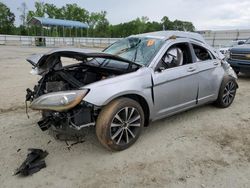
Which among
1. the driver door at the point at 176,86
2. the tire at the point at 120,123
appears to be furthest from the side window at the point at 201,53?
the tire at the point at 120,123

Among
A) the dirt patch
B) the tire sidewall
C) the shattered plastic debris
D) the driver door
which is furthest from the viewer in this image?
the tire sidewall

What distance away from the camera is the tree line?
5335 centimetres

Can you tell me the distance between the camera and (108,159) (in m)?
3.55

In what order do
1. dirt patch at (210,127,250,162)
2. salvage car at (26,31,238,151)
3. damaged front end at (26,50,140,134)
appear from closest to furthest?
damaged front end at (26,50,140,134) → salvage car at (26,31,238,151) → dirt patch at (210,127,250,162)

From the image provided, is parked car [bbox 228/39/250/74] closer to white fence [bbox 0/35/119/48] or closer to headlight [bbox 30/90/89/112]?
headlight [bbox 30/90/89/112]

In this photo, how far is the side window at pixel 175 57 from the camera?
14.1ft

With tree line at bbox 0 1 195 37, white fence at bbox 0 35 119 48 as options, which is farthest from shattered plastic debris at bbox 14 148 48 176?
tree line at bbox 0 1 195 37

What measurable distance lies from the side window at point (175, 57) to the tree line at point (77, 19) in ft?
150

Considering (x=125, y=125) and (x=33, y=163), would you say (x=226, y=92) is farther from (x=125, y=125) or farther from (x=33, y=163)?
(x=33, y=163)

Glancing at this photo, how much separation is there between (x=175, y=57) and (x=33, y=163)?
112 inches

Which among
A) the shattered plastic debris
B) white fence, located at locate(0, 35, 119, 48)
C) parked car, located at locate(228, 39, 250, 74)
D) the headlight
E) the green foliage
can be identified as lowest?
the shattered plastic debris

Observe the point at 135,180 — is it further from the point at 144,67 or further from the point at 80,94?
the point at 144,67

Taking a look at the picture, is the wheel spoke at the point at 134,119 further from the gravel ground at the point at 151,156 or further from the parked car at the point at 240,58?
the parked car at the point at 240,58

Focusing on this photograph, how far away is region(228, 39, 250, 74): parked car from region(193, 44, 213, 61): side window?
Result: 171 inches
